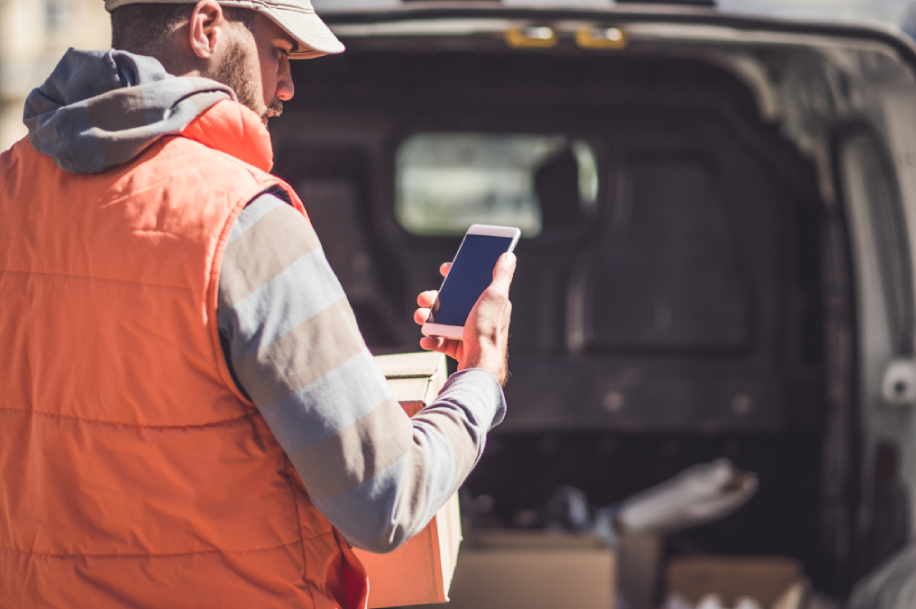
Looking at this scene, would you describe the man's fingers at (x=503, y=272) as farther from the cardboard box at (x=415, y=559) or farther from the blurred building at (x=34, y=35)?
the blurred building at (x=34, y=35)

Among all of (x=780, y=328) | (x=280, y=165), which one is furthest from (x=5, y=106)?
(x=780, y=328)

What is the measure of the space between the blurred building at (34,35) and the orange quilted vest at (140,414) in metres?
17.1

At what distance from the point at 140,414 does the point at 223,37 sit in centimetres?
48

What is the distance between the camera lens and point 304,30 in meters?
1.15

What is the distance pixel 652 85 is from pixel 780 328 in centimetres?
98

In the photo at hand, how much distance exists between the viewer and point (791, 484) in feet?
10.3

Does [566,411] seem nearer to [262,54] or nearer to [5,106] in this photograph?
[262,54]

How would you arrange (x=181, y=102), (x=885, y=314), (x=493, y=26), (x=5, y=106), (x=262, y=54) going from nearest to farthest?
(x=181, y=102) < (x=262, y=54) < (x=493, y=26) < (x=885, y=314) < (x=5, y=106)

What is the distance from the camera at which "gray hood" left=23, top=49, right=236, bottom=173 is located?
980mm

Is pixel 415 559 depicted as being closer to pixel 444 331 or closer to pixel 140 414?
pixel 444 331

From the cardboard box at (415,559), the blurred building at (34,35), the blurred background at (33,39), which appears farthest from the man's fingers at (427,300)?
the blurred building at (34,35)

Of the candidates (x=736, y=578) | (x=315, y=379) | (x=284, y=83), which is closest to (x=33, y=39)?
(x=736, y=578)

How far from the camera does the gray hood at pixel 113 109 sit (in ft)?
3.22

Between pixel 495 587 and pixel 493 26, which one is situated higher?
pixel 493 26
